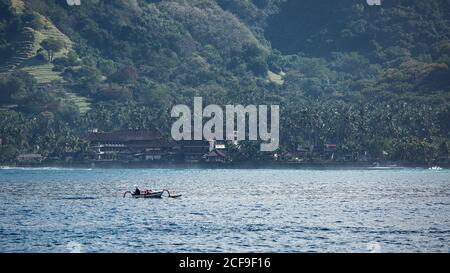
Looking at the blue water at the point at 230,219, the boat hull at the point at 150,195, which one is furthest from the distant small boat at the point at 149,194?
the blue water at the point at 230,219

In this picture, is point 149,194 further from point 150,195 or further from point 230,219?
point 230,219

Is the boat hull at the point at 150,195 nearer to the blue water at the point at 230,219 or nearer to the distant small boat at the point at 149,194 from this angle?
the distant small boat at the point at 149,194

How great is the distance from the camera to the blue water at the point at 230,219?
77.9 meters

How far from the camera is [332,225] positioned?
9075cm

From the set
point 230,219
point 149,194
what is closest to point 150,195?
point 149,194

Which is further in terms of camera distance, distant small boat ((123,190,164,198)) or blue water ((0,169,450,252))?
distant small boat ((123,190,164,198))

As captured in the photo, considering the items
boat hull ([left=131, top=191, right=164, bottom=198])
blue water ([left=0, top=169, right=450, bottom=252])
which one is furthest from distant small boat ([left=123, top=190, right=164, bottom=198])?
blue water ([left=0, top=169, right=450, bottom=252])

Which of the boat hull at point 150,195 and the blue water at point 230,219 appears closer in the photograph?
the blue water at point 230,219

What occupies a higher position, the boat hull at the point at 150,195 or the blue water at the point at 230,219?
the boat hull at the point at 150,195

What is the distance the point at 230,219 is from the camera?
9594 cm

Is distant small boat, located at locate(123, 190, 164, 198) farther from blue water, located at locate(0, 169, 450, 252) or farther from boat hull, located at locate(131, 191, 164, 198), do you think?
blue water, located at locate(0, 169, 450, 252)

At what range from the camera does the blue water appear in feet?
255

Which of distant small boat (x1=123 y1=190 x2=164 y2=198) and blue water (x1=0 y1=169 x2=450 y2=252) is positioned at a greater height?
distant small boat (x1=123 y1=190 x2=164 y2=198)

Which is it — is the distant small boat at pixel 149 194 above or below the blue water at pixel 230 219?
above
